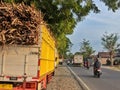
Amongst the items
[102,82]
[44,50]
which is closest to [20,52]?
[44,50]

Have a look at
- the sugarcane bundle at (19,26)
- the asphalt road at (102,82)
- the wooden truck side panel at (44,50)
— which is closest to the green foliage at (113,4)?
the asphalt road at (102,82)

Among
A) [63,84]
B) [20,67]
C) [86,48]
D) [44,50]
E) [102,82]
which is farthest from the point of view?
[86,48]

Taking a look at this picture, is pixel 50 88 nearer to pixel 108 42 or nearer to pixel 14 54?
pixel 14 54

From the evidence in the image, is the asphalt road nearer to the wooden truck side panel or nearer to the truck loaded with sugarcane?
the wooden truck side panel

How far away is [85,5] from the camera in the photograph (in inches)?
1238

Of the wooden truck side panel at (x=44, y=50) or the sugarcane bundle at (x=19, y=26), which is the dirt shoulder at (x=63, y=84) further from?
the sugarcane bundle at (x=19, y=26)

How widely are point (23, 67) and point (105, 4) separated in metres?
14.7

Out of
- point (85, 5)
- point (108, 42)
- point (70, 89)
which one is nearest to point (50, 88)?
point (70, 89)

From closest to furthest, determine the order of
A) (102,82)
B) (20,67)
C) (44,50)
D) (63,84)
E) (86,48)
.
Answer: (20,67), (44,50), (63,84), (102,82), (86,48)

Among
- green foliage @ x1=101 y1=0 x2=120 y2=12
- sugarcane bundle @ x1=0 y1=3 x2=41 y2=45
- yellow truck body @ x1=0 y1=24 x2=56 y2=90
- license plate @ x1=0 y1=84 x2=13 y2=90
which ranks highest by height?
green foliage @ x1=101 y1=0 x2=120 y2=12

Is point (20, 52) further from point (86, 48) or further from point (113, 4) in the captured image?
point (86, 48)

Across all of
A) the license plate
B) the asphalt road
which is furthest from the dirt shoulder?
the license plate

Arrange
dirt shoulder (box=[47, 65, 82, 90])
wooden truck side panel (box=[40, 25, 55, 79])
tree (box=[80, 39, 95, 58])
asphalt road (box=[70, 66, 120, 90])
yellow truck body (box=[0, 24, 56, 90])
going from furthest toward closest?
tree (box=[80, 39, 95, 58]) → asphalt road (box=[70, 66, 120, 90]) → dirt shoulder (box=[47, 65, 82, 90]) → wooden truck side panel (box=[40, 25, 55, 79]) → yellow truck body (box=[0, 24, 56, 90])

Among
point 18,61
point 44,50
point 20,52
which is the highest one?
point 44,50
